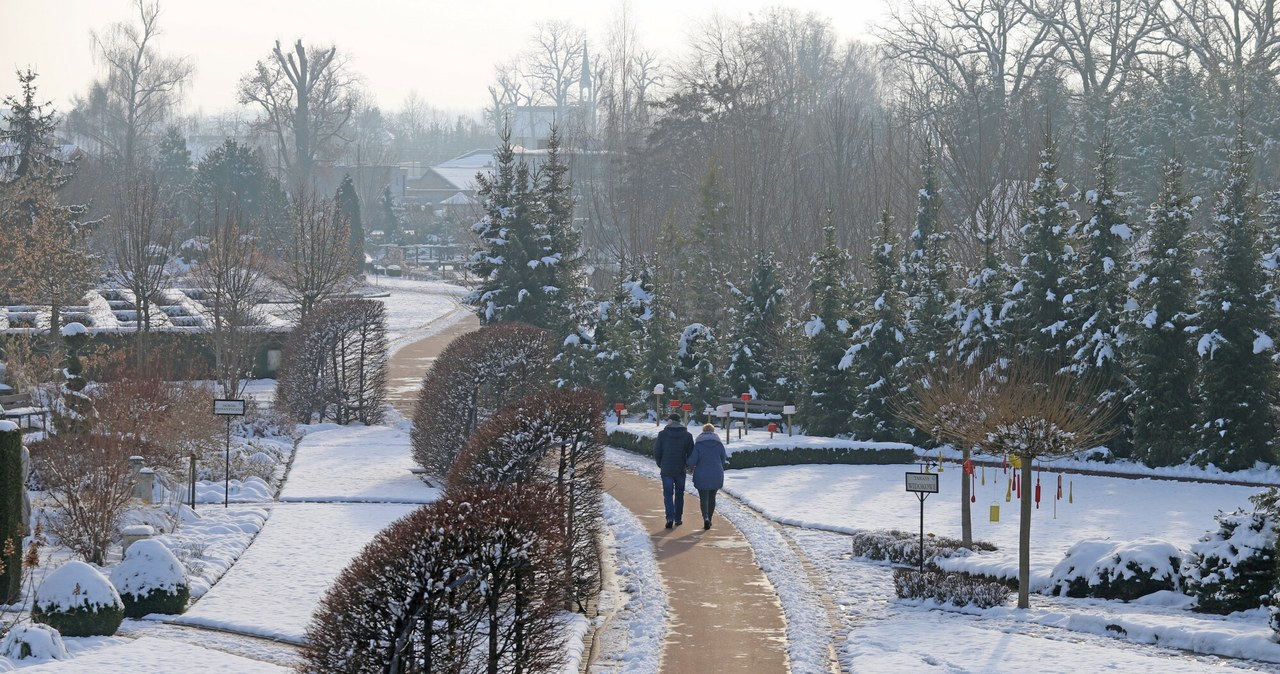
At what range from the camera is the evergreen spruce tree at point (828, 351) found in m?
32.0

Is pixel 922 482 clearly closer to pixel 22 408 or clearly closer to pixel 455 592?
pixel 455 592

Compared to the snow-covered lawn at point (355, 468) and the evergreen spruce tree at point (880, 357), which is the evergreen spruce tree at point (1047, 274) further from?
the snow-covered lawn at point (355, 468)

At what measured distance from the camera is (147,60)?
96562mm

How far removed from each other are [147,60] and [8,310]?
5718cm

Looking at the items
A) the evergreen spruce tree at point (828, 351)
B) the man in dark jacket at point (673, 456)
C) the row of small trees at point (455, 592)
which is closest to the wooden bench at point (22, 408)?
the man in dark jacket at point (673, 456)

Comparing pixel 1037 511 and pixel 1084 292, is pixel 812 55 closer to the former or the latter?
pixel 1084 292

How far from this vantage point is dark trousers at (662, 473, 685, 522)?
787 inches

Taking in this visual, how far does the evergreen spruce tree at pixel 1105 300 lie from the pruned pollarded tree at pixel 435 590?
68.1 ft

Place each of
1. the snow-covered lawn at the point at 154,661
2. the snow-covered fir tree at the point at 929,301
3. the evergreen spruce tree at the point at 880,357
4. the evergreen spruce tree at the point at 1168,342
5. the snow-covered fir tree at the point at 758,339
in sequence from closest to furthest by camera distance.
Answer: the snow-covered lawn at the point at 154,661, the evergreen spruce tree at the point at 1168,342, the snow-covered fir tree at the point at 929,301, the evergreen spruce tree at the point at 880,357, the snow-covered fir tree at the point at 758,339

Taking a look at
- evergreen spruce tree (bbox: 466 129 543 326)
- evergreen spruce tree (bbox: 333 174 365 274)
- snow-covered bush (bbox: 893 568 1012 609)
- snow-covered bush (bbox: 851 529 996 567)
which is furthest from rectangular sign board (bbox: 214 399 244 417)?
evergreen spruce tree (bbox: 333 174 365 274)

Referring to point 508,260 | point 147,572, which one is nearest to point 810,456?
point 508,260

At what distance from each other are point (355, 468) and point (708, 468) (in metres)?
9.44

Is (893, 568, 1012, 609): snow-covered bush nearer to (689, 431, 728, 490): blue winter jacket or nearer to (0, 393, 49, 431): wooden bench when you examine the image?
(689, 431, 728, 490): blue winter jacket

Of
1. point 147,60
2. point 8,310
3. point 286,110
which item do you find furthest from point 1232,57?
point 147,60
